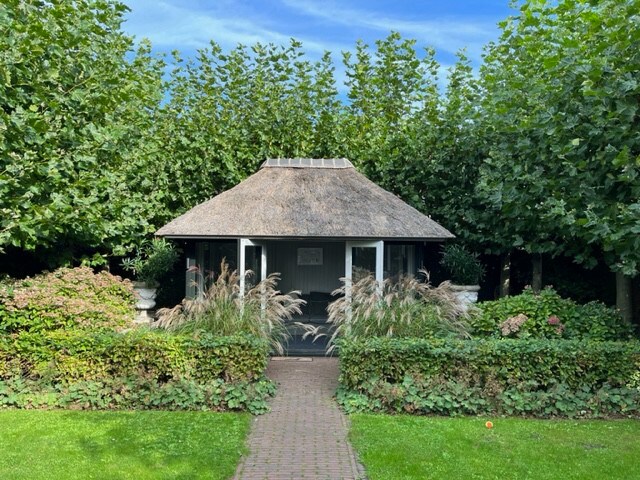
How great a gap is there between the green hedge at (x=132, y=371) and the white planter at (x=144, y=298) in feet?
14.4

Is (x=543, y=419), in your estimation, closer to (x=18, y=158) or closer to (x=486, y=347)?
(x=486, y=347)

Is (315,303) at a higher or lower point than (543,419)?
higher

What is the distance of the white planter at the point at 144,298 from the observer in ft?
39.9

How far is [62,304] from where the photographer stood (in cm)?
828

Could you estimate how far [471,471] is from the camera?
5.35 meters

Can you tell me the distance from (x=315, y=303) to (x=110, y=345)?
7.54 meters

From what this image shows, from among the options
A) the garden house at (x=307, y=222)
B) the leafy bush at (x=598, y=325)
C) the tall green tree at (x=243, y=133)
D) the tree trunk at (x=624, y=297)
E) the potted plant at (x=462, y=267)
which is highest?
the tall green tree at (x=243, y=133)

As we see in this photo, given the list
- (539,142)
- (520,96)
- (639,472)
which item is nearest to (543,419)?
(639,472)

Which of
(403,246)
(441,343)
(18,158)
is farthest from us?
(403,246)

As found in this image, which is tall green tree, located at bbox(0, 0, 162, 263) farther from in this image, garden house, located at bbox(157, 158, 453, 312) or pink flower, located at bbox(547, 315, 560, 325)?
pink flower, located at bbox(547, 315, 560, 325)

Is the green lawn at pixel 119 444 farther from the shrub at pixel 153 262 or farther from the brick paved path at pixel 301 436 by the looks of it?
the shrub at pixel 153 262

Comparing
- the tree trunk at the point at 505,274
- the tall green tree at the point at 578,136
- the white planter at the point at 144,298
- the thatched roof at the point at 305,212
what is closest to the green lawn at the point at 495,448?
the tall green tree at the point at 578,136

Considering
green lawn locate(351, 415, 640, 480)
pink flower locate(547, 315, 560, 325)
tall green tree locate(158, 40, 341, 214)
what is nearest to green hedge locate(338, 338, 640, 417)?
green lawn locate(351, 415, 640, 480)

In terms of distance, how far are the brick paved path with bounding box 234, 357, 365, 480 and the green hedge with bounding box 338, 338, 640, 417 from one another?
1.71ft
